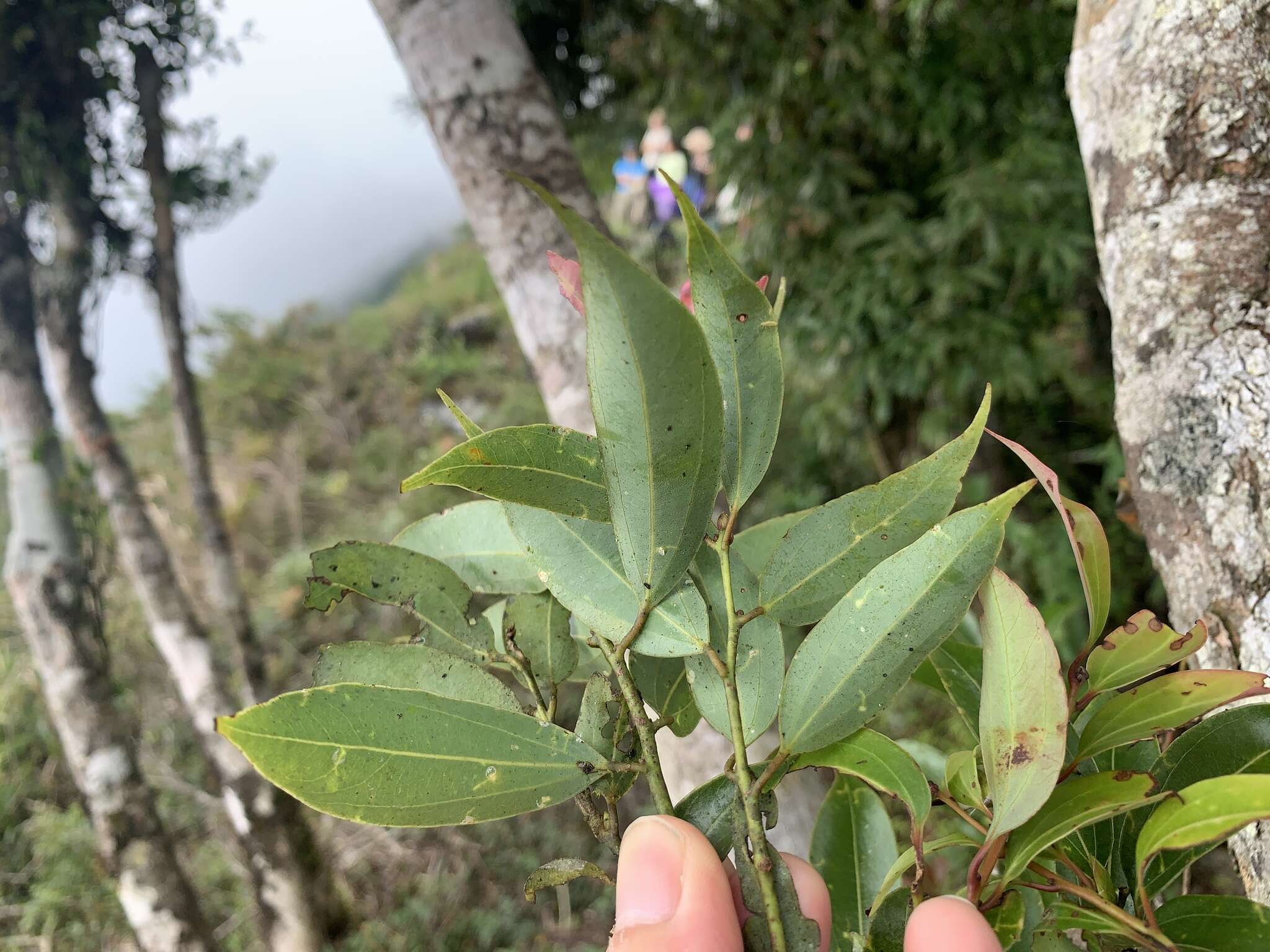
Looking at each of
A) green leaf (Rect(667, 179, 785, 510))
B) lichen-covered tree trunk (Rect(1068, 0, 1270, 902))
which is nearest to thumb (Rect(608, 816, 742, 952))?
green leaf (Rect(667, 179, 785, 510))

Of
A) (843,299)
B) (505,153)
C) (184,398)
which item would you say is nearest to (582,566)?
(505,153)

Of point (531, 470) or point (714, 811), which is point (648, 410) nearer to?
point (531, 470)

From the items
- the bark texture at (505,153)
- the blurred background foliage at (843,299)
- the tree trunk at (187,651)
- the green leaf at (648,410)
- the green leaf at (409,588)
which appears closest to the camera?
the green leaf at (648,410)

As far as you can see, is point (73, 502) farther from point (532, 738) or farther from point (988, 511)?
point (988, 511)

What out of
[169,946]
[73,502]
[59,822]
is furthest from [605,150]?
[59,822]

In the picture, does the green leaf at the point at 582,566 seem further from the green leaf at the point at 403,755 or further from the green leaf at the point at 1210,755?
the green leaf at the point at 1210,755

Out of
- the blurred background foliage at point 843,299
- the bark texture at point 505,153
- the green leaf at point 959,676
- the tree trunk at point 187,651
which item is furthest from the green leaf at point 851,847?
the tree trunk at point 187,651

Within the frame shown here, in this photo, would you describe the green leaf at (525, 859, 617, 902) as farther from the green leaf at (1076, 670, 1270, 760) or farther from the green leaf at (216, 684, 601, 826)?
the green leaf at (1076, 670, 1270, 760)
